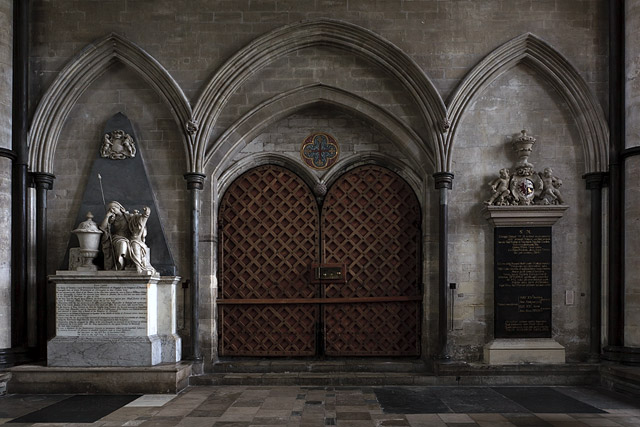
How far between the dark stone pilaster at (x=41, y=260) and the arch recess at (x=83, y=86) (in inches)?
7.6

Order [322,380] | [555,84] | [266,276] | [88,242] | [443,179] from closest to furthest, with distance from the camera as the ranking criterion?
1. [88,242]
2. [322,380]
3. [443,179]
4. [555,84]
5. [266,276]

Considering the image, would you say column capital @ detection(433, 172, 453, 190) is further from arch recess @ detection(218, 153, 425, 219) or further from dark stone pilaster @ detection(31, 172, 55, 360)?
dark stone pilaster @ detection(31, 172, 55, 360)

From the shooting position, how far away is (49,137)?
8414 mm

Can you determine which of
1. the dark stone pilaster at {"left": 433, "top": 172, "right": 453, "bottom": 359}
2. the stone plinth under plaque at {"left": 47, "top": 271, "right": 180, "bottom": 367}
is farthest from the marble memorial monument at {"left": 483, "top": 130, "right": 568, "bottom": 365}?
the stone plinth under plaque at {"left": 47, "top": 271, "right": 180, "bottom": 367}

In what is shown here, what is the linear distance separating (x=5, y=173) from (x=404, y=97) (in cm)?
584

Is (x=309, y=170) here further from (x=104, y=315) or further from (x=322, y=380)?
(x=104, y=315)

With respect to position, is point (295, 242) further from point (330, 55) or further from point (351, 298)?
point (330, 55)

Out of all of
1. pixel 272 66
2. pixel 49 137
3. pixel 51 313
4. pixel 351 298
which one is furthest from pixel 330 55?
pixel 51 313

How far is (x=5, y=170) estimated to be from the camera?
778cm

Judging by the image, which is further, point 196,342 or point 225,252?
point 225,252

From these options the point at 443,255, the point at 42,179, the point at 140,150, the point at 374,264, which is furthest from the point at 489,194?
the point at 42,179

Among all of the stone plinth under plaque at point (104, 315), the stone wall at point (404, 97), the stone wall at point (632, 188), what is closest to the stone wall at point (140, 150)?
the stone wall at point (404, 97)

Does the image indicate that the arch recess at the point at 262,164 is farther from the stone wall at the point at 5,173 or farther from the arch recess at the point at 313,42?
the stone wall at the point at 5,173

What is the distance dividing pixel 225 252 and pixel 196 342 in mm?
1437
